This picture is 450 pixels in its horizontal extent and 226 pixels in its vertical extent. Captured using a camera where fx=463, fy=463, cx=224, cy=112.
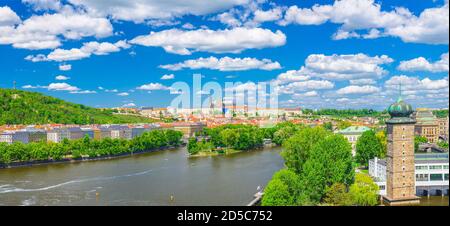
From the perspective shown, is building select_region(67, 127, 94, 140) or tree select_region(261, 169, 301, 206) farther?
building select_region(67, 127, 94, 140)

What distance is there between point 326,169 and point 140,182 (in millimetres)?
6688

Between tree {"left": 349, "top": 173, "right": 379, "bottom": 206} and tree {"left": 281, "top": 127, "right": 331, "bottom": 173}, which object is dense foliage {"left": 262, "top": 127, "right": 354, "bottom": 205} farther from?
tree {"left": 281, "top": 127, "right": 331, "bottom": 173}

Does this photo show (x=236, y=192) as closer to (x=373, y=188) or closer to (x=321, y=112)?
(x=373, y=188)

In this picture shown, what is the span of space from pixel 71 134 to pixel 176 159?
12589 millimetres

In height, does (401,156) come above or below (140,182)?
above

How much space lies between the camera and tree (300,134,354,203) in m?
9.98

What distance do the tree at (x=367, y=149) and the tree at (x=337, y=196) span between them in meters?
6.16

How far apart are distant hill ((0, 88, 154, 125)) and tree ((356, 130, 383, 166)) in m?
30.5

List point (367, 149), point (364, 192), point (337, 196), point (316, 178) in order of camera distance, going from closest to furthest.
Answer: point (337, 196) < point (364, 192) < point (316, 178) < point (367, 149)

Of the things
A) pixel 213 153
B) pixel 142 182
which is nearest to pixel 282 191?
pixel 142 182

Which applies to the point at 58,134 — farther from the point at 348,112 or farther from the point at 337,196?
the point at 348,112

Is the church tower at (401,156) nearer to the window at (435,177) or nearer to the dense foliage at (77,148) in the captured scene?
the window at (435,177)

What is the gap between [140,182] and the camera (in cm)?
1472

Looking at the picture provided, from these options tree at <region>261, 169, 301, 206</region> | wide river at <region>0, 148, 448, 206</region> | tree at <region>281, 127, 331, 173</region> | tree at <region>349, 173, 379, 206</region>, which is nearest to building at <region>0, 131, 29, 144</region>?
wide river at <region>0, 148, 448, 206</region>
